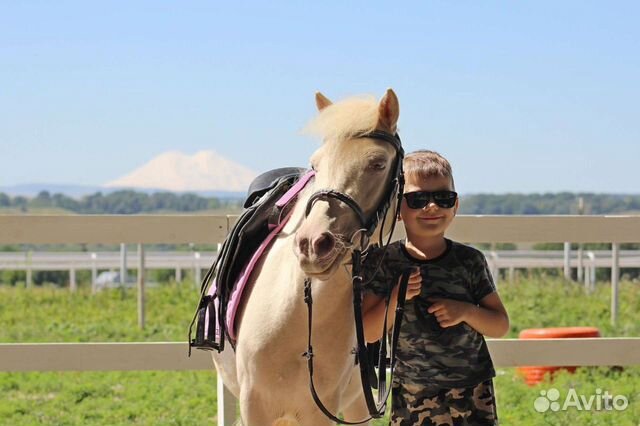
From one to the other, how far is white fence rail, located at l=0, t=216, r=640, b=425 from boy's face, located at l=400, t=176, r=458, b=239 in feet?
6.60

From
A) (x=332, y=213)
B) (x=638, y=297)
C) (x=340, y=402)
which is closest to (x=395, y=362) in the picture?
(x=340, y=402)

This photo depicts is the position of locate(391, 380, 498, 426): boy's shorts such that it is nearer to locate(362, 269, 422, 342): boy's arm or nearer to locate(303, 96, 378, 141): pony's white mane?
locate(362, 269, 422, 342): boy's arm

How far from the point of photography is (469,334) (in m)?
3.45

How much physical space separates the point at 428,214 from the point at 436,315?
0.37 m

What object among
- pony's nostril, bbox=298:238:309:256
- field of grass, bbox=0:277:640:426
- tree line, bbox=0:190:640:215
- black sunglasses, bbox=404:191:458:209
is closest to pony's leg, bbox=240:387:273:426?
pony's nostril, bbox=298:238:309:256

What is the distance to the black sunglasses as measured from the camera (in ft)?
11.3

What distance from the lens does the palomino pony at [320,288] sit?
122 inches

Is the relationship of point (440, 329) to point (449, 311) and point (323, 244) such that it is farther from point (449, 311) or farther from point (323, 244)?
point (323, 244)

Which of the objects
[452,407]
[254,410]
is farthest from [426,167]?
[254,410]

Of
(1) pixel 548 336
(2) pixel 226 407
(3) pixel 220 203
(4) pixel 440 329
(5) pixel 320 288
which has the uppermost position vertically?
(3) pixel 220 203

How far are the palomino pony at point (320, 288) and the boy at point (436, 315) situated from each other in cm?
16

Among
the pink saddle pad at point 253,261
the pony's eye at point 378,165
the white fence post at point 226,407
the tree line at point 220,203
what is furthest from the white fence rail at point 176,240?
the tree line at point 220,203

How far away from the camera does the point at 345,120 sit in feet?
10.7
